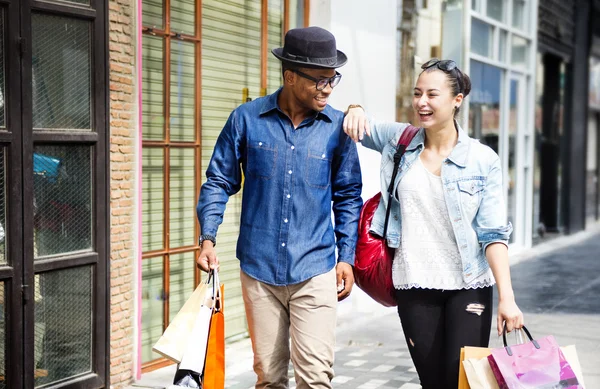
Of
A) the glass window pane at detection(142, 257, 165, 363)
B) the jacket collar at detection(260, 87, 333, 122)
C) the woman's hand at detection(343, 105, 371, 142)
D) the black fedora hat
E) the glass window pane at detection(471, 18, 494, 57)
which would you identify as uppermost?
the glass window pane at detection(471, 18, 494, 57)

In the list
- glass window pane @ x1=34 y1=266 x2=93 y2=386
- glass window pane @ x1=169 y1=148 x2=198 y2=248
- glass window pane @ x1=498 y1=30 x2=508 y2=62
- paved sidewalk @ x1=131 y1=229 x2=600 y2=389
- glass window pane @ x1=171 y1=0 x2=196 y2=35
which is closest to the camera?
glass window pane @ x1=34 y1=266 x2=93 y2=386

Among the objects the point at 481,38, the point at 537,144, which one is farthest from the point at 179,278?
the point at 537,144

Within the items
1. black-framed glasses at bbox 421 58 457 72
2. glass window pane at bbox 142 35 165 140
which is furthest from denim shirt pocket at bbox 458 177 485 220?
glass window pane at bbox 142 35 165 140

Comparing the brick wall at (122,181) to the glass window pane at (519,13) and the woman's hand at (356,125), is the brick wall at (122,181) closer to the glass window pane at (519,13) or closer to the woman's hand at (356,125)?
the woman's hand at (356,125)

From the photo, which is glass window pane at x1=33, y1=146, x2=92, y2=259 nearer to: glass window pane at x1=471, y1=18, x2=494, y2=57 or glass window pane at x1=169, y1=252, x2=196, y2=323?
glass window pane at x1=169, y1=252, x2=196, y2=323

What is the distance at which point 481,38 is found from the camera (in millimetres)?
13367

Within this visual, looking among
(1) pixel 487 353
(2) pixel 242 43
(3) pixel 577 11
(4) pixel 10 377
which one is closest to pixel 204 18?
(2) pixel 242 43

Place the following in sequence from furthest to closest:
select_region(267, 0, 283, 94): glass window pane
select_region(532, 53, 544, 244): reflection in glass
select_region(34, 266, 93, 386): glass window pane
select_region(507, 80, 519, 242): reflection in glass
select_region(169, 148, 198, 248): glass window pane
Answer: select_region(532, 53, 544, 244): reflection in glass < select_region(507, 80, 519, 242): reflection in glass < select_region(267, 0, 283, 94): glass window pane < select_region(169, 148, 198, 248): glass window pane < select_region(34, 266, 93, 386): glass window pane

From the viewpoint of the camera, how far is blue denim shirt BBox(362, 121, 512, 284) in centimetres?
380

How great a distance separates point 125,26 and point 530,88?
36.2ft

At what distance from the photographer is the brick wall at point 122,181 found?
19.7 feet

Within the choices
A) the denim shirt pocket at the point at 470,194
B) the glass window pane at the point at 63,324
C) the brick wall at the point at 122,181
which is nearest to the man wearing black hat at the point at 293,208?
the denim shirt pocket at the point at 470,194

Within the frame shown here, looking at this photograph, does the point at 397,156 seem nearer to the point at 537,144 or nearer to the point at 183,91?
the point at 183,91

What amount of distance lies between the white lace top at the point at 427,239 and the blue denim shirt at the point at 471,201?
4 cm
